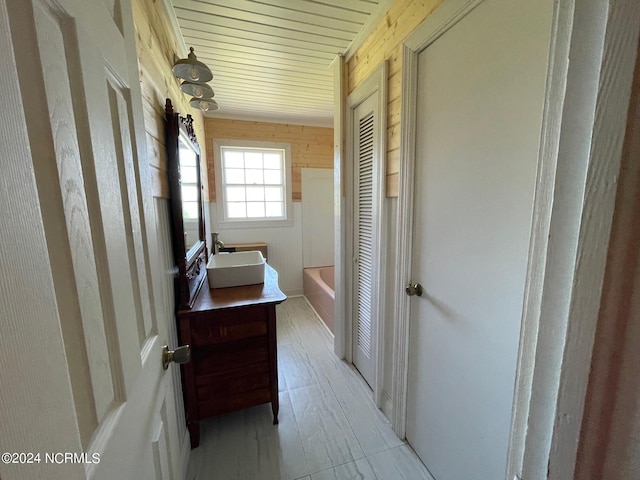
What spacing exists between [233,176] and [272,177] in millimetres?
520

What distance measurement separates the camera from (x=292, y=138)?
3.63 metres

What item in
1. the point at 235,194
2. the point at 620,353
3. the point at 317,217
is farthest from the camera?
the point at 317,217

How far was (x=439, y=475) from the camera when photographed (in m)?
1.30

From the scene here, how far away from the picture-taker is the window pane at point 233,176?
11.6ft

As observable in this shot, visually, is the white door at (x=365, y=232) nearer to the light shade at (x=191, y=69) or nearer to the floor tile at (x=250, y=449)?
the floor tile at (x=250, y=449)

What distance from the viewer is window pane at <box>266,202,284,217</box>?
3.75 m

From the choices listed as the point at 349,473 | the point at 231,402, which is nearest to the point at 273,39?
the point at 231,402

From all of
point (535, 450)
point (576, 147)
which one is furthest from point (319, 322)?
point (576, 147)

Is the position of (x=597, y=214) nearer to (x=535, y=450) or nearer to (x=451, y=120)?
(x=535, y=450)

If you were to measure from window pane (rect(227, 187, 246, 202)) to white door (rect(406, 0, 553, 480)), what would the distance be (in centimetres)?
278

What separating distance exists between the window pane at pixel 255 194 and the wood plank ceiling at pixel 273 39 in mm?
1181

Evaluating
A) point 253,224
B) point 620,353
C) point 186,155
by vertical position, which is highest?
point 186,155

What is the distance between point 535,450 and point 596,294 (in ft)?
0.85

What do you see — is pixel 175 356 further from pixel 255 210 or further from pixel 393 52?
pixel 255 210
